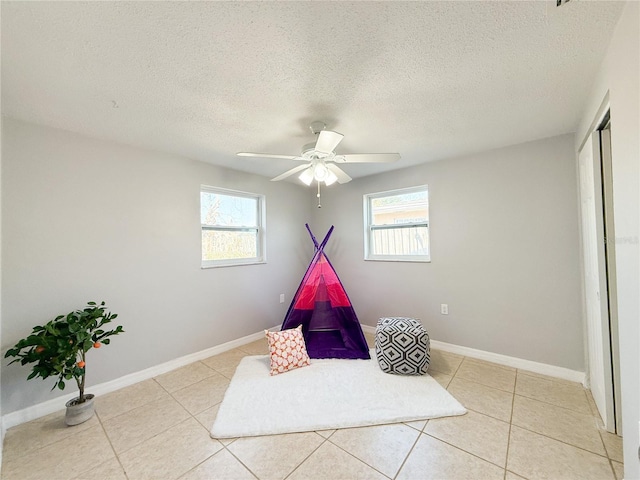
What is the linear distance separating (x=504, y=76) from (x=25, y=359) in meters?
3.51

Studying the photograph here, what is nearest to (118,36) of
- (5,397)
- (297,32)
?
(297,32)

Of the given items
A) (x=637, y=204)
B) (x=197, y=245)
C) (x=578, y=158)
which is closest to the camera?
(x=637, y=204)

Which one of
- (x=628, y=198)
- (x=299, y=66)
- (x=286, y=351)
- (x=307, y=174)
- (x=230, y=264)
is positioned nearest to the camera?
(x=628, y=198)

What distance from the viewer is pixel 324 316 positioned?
9.56 feet

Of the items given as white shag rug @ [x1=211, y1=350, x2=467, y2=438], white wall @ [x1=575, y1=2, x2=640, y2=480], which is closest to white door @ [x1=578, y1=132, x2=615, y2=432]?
white wall @ [x1=575, y1=2, x2=640, y2=480]

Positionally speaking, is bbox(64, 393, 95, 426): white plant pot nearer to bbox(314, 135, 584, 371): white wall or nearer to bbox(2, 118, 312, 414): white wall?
bbox(2, 118, 312, 414): white wall

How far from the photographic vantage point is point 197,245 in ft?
9.59

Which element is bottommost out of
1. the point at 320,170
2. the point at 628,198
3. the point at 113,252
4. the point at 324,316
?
the point at 324,316

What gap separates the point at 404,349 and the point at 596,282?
1.49 metres

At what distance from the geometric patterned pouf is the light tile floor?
15.0 inches

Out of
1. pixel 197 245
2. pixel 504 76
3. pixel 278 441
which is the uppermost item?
pixel 504 76

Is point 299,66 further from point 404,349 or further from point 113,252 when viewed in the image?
point 404,349

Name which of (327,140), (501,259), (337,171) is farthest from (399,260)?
(327,140)

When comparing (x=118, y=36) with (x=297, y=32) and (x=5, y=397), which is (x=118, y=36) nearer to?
(x=297, y=32)
